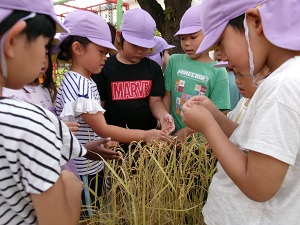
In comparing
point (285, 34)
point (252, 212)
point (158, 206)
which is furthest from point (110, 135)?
point (285, 34)

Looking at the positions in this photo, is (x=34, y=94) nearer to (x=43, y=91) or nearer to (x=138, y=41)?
(x=43, y=91)

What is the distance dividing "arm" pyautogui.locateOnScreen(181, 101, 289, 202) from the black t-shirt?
874 mm

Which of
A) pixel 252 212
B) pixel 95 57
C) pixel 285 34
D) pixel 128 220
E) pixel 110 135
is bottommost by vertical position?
pixel 128 220

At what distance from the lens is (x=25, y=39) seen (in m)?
0.52

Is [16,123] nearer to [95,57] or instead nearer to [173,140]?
[173,140]

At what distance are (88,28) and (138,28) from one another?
13.8 inches

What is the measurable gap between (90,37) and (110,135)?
1.43 ft

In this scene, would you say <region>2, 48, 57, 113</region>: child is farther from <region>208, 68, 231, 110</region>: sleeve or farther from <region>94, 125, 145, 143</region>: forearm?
<region>208, 68, 231, 110</region>: sleeve

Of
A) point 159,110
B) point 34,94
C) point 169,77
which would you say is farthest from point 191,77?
point 34,94

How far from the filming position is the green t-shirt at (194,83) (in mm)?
1529

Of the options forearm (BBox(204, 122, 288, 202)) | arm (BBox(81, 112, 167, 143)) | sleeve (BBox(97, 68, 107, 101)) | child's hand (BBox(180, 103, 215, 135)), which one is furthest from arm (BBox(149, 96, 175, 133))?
forearm (BBox(204, 122, 288, 202))

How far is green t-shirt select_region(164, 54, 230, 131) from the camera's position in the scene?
153 cm

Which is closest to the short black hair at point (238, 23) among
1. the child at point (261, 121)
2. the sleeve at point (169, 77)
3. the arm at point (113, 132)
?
the child at point (261, 121)

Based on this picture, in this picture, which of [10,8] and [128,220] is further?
[128,220]
